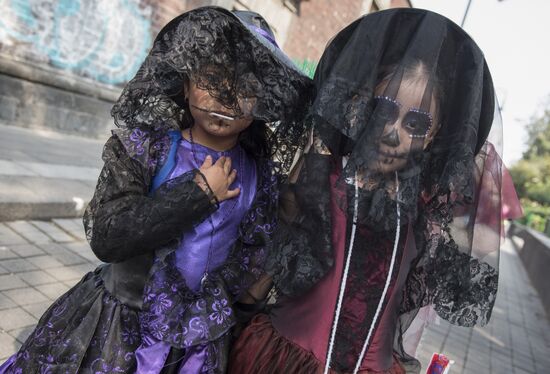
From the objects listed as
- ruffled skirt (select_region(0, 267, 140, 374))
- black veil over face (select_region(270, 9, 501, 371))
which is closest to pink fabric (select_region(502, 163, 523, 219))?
black veil over face (select_region(270, 9, 501, 371))

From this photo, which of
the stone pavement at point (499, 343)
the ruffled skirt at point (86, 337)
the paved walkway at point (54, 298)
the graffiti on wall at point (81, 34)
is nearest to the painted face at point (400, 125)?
the ruffled skirt at point (86, 337)

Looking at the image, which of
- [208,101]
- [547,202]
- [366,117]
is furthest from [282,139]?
[547,202]

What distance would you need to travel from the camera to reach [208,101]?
1411 millimetres

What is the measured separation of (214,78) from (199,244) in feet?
1.60

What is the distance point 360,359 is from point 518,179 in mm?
34550

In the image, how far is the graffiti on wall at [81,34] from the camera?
5895mm

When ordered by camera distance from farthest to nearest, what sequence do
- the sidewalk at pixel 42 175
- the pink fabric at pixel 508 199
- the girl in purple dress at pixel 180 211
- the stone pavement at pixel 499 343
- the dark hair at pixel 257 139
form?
the stone pavement at pixel 499 343, the sidewalk at pixel 42 175, the dark hair at pixel 257 139, the pink fabric at pixel 508 199, the girl in purple dress at pixel 180 211

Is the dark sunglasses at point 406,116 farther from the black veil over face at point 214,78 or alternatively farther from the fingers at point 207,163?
the fingers at point 207,163

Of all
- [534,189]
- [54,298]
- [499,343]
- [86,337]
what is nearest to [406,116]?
[86,337]

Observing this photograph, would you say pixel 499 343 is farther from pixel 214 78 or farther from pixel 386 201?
pixel 214 78

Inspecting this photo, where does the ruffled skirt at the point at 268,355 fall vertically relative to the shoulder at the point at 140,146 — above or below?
below

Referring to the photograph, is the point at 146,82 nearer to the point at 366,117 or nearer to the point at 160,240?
the point at 160,240

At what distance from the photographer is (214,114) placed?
1.41 meters

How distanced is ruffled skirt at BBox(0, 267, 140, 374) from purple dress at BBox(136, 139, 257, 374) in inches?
2.2
